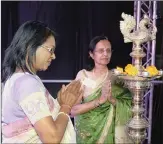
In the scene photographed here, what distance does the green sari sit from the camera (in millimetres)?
1387

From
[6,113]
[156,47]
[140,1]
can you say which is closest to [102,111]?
[156,47]

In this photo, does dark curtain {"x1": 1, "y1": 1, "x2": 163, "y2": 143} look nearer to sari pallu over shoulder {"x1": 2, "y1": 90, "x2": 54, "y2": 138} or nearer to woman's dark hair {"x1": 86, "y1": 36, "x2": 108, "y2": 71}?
woman's dark hair {"x1": 86, "y1": 36, "x2": 108, "y2": 71}

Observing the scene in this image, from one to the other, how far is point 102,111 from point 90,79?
0.17 meters

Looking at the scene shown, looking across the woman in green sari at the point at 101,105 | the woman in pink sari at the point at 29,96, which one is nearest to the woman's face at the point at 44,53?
the woman in pink sari at the point at 29,96

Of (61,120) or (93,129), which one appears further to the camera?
(93,129)

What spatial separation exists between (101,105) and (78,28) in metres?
0.42

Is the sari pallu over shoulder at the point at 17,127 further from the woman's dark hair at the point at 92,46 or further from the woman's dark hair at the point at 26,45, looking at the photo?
the woman's dark hair at the point at 92,46

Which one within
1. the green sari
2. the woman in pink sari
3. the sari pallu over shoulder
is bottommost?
the green sari

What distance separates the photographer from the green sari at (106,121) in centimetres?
139

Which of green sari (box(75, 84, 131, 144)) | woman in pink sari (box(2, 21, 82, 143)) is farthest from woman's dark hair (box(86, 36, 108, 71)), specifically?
woman in pink sari (box(2, 21, 82, 143))

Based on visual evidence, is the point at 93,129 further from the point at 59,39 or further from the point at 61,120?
the point at 61,120

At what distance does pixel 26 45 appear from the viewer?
733 mm

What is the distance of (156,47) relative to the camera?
1.47 m

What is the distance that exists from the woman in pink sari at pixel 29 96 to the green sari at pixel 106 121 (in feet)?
2.04
